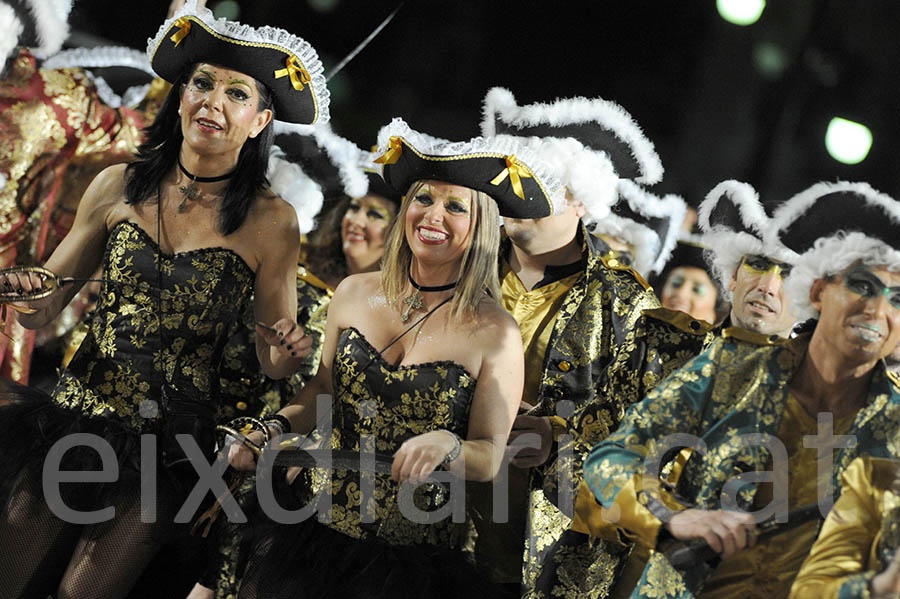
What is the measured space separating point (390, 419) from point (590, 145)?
1130 millimetres

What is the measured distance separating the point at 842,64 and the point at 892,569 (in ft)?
5.11

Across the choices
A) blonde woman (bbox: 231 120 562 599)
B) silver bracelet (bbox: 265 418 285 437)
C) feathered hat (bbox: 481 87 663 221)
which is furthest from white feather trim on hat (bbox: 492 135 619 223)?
silver bracelet (bbox: 265 418 285 437)

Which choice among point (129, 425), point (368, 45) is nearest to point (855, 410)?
point (129, 425)

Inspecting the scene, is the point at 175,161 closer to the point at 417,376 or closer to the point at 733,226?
the point at 417,376

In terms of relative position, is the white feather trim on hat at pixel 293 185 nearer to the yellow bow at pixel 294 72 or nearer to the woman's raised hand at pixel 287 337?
the yellow bow at pixel 294 72

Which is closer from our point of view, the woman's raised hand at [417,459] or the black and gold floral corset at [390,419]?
the woman's raised hand at [417,459]

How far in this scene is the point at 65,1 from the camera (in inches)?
164

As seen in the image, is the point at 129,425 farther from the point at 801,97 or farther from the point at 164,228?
the point at 801,97

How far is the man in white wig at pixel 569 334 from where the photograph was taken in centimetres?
312

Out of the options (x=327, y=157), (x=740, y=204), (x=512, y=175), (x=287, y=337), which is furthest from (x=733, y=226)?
(x=327, y=157)

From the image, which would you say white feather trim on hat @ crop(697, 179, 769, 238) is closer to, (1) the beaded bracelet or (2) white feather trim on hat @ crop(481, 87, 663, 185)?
(2) white feather trim on hat @ crop(481, 87, 663, 185)

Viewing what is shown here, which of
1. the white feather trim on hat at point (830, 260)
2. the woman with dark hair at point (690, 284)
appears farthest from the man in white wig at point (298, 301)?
the white feather trim on hat at point (830, 260)

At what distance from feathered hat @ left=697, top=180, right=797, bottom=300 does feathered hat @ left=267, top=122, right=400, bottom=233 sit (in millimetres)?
1540

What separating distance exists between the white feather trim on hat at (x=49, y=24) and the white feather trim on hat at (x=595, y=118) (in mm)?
1744
